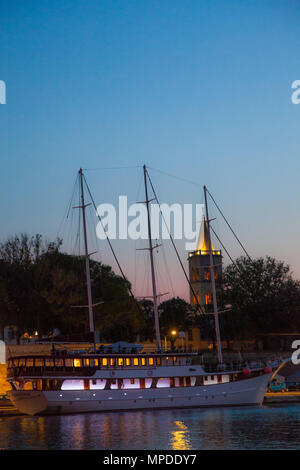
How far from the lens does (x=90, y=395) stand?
→ 54.2 meters

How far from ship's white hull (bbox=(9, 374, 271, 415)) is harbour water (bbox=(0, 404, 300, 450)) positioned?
111 centimetres

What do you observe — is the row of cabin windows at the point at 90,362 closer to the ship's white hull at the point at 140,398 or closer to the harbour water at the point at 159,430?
the ship's white hull at the point at 140,398

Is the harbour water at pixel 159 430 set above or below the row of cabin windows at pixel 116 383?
below

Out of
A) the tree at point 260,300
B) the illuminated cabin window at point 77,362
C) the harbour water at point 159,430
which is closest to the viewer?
the harbour water at point 159,430

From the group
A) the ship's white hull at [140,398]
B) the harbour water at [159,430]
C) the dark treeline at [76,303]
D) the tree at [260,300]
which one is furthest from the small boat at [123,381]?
the tree at [260,300]

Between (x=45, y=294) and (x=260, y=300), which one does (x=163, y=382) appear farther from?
(x=260, y=300)

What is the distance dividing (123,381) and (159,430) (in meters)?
12.8

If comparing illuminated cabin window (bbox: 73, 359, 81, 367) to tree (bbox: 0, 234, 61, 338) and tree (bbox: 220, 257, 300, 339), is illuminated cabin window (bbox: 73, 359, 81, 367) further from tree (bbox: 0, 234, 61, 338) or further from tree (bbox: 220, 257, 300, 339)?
tree (bbox: 220, 257, 300, 339)

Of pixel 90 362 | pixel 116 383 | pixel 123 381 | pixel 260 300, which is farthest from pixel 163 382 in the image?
pixel 260 300

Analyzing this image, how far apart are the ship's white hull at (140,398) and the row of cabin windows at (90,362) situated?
81.2 inches

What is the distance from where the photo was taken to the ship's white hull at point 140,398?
52719 millimetres

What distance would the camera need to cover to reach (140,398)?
5575 cm

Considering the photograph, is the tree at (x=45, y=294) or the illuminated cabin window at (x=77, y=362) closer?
the illuminated cabin window at (x=77, y=362)
